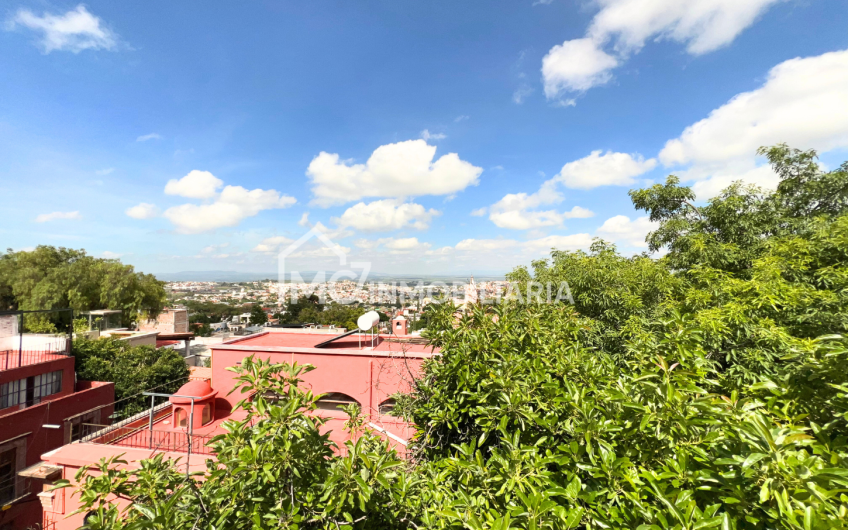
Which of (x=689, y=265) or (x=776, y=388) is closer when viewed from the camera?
(x=776, y=388)

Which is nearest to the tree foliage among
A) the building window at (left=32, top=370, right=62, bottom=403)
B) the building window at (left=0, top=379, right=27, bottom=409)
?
the building window at (left=0, top=379, right=27, bottom=409)

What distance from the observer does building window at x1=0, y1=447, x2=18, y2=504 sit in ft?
25.4

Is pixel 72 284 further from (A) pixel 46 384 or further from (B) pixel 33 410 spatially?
(B) pixel 33 410

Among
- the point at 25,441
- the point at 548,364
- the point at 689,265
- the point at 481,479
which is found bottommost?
the point at 25,441

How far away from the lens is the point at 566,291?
6.74 meters

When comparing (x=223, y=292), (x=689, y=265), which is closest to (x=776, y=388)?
(x=689, y=265)

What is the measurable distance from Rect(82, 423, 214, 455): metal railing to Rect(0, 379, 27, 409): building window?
3508 mm

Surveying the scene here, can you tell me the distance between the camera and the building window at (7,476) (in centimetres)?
774

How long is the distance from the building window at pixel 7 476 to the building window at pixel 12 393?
1232 millimetres

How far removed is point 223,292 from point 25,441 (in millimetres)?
65011

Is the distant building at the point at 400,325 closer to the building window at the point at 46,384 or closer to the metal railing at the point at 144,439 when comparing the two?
the metal railing at the point at 144,439

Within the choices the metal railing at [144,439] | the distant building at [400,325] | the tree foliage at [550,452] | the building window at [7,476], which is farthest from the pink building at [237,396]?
the tree foliage at [550,452]

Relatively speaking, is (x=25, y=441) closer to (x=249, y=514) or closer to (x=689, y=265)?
(x=249, y=514)

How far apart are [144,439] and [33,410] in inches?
162
